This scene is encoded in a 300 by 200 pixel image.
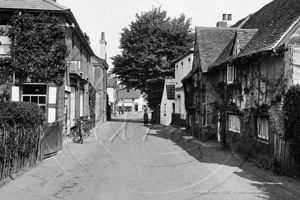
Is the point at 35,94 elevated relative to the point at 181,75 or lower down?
lower down

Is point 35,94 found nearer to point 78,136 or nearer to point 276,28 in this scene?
point 78,136

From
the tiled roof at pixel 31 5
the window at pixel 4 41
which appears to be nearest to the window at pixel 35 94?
the window at pixel 4 41

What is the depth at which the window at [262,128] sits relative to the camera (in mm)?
12258

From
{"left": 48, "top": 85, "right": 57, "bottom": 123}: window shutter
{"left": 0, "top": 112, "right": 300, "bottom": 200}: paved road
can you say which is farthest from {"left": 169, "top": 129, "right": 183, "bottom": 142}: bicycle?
{"left": 48, "top": 85, "right": 57, "bottom": 123}: window shutter

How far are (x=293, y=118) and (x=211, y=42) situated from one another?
43.9 feet

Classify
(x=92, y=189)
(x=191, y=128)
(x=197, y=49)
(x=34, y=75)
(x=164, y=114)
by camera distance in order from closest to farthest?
(x=92, y=189)
(x=34, y=75)
(x=197, y=49)
(x=191, y=128)
(x=164, y=114)

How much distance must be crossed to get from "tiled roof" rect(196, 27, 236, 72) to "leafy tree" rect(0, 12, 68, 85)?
9.08m

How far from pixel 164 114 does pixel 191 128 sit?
11.9m

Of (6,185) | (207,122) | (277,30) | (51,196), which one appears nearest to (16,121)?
(6,185)

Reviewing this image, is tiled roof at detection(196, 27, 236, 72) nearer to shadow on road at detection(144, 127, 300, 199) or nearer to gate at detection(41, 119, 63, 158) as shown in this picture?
shadow on road at detection(144, 127, 300, 199)

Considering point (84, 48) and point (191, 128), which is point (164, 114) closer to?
point (191, 128)

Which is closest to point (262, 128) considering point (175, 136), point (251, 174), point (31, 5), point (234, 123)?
point (251, 174)

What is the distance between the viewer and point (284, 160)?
34.1 feet

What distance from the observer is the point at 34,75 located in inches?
656
